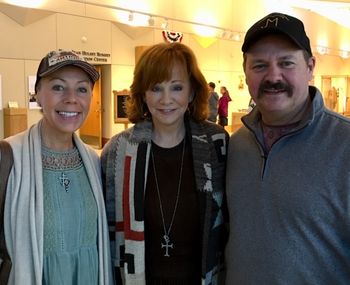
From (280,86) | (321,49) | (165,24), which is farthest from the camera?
(321,49)

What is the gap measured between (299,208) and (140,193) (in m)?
0.79

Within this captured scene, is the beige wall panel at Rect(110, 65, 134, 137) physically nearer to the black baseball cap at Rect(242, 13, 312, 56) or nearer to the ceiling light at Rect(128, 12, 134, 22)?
the ceiling light at Rect(128, 12, 134, 22)

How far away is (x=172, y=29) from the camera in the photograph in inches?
467

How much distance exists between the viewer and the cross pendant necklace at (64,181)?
1.85 m

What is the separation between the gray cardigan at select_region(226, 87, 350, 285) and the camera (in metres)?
1.50

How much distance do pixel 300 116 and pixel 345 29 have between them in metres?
20.8

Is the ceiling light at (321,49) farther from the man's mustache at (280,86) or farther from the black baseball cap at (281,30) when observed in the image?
the man's mustache at (280,86)

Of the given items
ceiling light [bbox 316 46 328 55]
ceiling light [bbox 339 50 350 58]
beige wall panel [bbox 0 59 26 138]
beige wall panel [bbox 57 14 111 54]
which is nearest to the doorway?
beige wall panel [bbox 57 14 111 54]

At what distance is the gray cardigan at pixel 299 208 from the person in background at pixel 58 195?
26.0 inches

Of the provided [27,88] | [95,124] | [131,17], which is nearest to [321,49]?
[131,17]

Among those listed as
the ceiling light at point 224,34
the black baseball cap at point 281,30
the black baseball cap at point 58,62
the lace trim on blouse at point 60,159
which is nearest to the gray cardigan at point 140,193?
the lace trim on blouse at point 60,159

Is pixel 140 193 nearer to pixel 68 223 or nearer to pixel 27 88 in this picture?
pixel 68 223

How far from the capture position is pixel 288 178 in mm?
1594

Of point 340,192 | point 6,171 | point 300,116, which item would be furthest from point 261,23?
point 6,171
